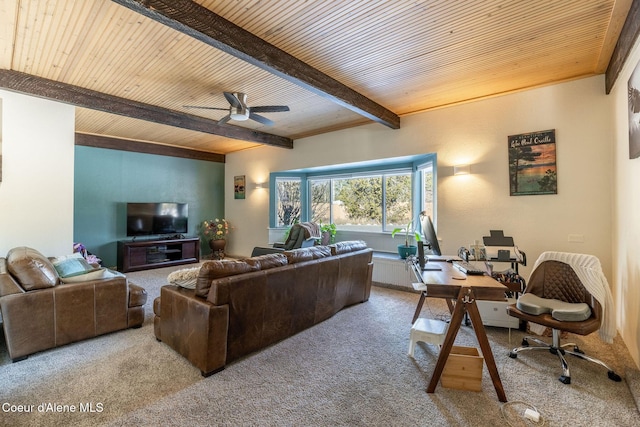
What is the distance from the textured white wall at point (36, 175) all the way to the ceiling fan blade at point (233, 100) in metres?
2.28

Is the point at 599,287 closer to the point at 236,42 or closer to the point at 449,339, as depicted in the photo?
the point at 449,339

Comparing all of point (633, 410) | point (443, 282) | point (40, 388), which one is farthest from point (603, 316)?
point (40, 388)

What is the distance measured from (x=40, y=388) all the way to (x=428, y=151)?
5.02 meters

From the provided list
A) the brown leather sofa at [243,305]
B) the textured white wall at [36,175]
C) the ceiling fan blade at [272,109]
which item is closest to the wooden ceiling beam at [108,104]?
the textured white wall at [36,175]

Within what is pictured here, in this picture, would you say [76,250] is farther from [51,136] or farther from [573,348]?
[573,348]

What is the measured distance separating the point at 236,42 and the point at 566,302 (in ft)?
12.3

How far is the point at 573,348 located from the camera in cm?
264

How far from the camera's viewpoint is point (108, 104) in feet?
13.5

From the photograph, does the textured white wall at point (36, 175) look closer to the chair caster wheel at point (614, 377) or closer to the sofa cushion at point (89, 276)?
the sofa cushion at point (89, 276)

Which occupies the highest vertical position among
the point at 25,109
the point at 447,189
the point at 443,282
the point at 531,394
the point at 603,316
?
the point at 25,109

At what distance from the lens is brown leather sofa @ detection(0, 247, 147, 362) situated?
2428 mm

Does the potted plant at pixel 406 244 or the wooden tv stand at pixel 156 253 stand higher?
the potted plant at pixel 406 244

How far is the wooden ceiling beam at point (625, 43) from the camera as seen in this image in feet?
7.23

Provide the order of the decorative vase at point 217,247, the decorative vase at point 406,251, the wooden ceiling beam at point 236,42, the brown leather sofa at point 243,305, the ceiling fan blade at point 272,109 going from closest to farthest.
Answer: the wooden ceiling beam at point 236,42
the brown leather sofa at point 243,305
the ceiling fan blade at point 272,109
the decorative vase at point 406,251
the decorative vase at point 217,247
